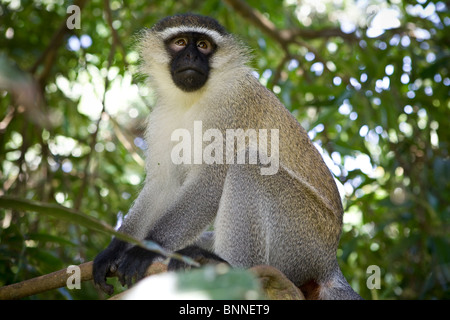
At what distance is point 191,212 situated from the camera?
16.1ft

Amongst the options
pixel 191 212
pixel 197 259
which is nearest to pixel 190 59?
pixel 191 212

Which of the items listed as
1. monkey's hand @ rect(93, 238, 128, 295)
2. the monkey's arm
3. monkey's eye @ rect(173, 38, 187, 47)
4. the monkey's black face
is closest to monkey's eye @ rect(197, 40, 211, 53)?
the monkey's black face

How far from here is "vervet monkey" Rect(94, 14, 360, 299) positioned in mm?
4660

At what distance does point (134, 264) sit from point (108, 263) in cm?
33

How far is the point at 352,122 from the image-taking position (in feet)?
24.6

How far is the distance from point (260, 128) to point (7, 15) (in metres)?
4.29

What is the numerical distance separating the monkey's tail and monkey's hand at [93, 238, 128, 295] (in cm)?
178

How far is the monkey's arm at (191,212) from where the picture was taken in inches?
189

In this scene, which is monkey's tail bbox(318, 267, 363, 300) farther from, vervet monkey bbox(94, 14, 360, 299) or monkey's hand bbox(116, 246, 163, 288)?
monkey's hand bbox(116, 246, 163, 288)

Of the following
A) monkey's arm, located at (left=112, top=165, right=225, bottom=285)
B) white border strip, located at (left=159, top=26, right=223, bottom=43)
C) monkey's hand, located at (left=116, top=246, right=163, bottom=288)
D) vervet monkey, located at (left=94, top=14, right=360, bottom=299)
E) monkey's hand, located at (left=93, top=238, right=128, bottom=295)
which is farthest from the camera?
white border strip, located at (left=159, top=26, right=223, bottom=43)

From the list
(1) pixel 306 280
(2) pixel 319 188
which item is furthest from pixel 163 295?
(2) pixel 319 188

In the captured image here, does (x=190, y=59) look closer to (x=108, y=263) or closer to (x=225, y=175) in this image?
(x=225, y=175)

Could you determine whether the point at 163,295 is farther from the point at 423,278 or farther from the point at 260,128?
the point at 423,278

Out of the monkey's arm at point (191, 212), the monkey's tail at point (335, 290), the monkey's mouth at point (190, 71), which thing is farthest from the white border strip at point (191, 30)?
the monkey's tail at point (335, 290)
